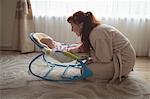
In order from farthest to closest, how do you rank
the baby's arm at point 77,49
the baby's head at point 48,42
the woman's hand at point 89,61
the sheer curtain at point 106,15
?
the sheer curtain at point 106,15 → the baby's head at point 48,42 → the baby's arm at point 77,49 → the woman's hand at point 89,61

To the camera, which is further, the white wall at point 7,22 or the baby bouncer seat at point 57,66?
the white wall at point 7,22

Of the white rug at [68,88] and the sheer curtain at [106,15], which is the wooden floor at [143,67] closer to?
the white rug at [68,88]

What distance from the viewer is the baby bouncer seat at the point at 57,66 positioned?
277cm

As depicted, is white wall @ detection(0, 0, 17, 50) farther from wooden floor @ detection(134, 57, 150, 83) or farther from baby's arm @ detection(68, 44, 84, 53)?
wooden floor @ detection(134, 57, 150, 83)

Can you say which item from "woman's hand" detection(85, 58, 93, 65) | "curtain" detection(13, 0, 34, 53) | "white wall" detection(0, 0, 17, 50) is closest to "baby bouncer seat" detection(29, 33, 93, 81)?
"woman's hand" detection(85, 58, 93, 65)

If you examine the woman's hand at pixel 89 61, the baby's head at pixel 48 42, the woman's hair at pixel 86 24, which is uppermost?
the woman's hair at pixel 86 24

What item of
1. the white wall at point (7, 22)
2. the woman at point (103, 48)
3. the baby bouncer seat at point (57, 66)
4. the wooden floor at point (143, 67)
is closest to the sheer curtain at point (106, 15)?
the wooden floor at point (143, 67)

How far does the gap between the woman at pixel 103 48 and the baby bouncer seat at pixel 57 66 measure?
15 centimetres

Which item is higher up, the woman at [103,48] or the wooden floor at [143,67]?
the woman at [103,48]

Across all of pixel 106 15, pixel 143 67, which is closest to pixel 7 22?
pixel 106 15

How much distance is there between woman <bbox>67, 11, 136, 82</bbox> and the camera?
2756mm

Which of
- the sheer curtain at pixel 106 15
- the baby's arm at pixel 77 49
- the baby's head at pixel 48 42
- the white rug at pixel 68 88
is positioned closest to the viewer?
the white rug at pixel 68 88

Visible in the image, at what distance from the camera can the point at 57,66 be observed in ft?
11.0

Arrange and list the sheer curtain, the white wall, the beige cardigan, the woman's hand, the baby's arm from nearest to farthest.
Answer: the beige cardigan → the woman's hand → the baby's arm → the sheer curtain → the white wall
